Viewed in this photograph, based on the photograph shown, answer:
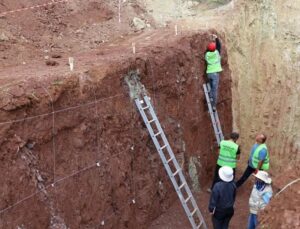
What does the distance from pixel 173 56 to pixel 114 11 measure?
4.78m

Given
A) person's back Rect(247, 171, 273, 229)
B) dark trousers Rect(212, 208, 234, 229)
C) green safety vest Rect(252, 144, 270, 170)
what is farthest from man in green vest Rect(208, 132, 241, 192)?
dark trousers Rect(212, 208, 234, 229)

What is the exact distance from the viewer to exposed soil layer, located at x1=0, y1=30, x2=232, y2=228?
6.78 meters

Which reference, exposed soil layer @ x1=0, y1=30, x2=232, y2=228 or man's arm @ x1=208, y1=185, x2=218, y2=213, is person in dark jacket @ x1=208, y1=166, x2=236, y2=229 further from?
exposed soil layer @ x1=0, y1=30, x2=232, y2=228

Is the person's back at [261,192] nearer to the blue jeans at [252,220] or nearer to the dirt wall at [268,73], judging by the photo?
the blue jeans at [252,220]

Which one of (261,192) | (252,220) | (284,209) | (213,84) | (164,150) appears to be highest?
(284,209)

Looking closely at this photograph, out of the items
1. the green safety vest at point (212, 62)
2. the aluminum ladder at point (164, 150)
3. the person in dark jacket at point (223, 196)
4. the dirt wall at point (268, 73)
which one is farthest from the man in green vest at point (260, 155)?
the dirt wall at point (268, 73)

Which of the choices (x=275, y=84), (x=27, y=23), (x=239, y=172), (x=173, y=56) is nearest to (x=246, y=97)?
(x=275, y=84)

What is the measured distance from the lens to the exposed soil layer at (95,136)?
6781mm

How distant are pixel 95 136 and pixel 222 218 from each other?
9.88ft

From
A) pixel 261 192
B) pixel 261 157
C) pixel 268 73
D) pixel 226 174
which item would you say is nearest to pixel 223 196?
pixel 226 174

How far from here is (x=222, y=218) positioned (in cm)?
848

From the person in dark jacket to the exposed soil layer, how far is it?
1756 mm

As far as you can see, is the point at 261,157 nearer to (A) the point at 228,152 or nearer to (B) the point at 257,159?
(B) the point at 257,159

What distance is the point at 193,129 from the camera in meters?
11.5
